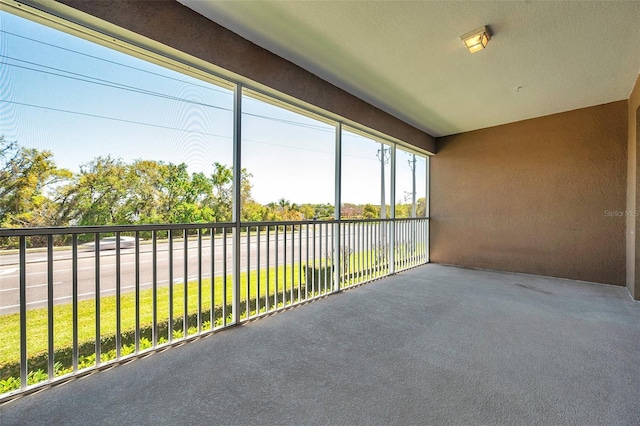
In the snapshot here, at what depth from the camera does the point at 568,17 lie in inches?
79.3

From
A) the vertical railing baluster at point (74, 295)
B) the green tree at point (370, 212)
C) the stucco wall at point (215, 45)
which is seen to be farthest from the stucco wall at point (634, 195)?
the vertical railing baluster at point (74, 295)

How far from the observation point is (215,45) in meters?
2.14

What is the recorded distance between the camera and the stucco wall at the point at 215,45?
5.63 feet

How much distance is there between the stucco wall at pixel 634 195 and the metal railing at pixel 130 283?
331 centimetres

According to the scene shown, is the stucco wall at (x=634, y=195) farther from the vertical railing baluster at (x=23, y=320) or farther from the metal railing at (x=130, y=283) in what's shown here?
the vertical railing baluster at (x=23, y=320)

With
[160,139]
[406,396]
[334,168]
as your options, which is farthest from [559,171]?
[160,139]

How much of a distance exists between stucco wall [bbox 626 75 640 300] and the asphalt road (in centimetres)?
387

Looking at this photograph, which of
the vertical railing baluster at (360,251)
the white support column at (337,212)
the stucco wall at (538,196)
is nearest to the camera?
the white support column at (337,212)

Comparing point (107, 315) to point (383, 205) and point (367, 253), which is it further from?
point (383, 205)

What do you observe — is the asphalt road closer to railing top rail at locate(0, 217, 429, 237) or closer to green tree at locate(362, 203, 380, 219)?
railing top rail at locate(0, 217, 429, 237)

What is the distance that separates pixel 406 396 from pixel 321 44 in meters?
2.70

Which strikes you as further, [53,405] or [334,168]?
[334,168]

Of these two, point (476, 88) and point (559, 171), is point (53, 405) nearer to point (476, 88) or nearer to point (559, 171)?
point (476, 88)

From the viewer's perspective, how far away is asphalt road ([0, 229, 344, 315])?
1.53 meters
